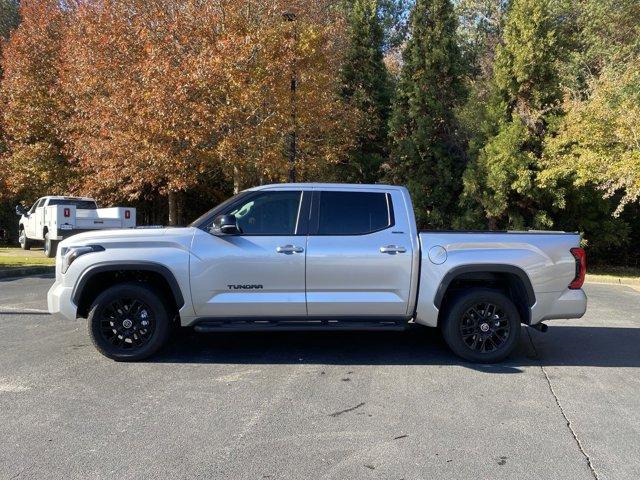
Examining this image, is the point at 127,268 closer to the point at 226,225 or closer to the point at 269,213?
the point at 226,225

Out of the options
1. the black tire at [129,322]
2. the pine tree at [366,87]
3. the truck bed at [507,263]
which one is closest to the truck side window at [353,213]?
the truck bed at [507,263]

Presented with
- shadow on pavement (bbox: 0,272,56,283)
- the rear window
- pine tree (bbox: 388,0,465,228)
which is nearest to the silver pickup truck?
shadow on pavement (bbox: 0,272,56,283)

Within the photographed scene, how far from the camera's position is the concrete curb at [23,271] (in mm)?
13469

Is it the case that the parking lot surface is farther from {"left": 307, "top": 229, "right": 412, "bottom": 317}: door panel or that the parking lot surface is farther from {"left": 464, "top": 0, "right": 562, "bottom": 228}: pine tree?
{"left": 464, "top": 0, "right": 562, "bottom": 228}: pine tree

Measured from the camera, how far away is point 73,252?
588 centimetres

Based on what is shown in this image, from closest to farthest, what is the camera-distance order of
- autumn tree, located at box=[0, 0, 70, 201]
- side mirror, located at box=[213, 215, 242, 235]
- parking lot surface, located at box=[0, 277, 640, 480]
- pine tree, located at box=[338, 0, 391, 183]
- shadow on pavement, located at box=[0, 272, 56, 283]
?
parking lot surface, located at box=[0, 277, 640, 480], side mirror, located at box=[213, 215, 242, 235], shadow on pavement, located at box=[0, 272, 56, 283], autumn tree, located at box=[0, 0, 70, 201], pine tree, located at box=[338, 0, 391, 183]

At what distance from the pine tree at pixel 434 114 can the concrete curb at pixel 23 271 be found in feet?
39.3

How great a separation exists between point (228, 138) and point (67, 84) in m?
7.37

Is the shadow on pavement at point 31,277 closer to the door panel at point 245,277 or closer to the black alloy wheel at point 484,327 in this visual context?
the door panel at point 245,277

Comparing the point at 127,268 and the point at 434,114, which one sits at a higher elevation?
the point at 434,114

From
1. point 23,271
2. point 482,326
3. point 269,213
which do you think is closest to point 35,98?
point 23,271

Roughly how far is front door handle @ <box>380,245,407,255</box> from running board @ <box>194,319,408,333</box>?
788mm

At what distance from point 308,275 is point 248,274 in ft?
2.09

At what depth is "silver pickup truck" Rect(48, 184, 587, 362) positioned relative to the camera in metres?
5.84
